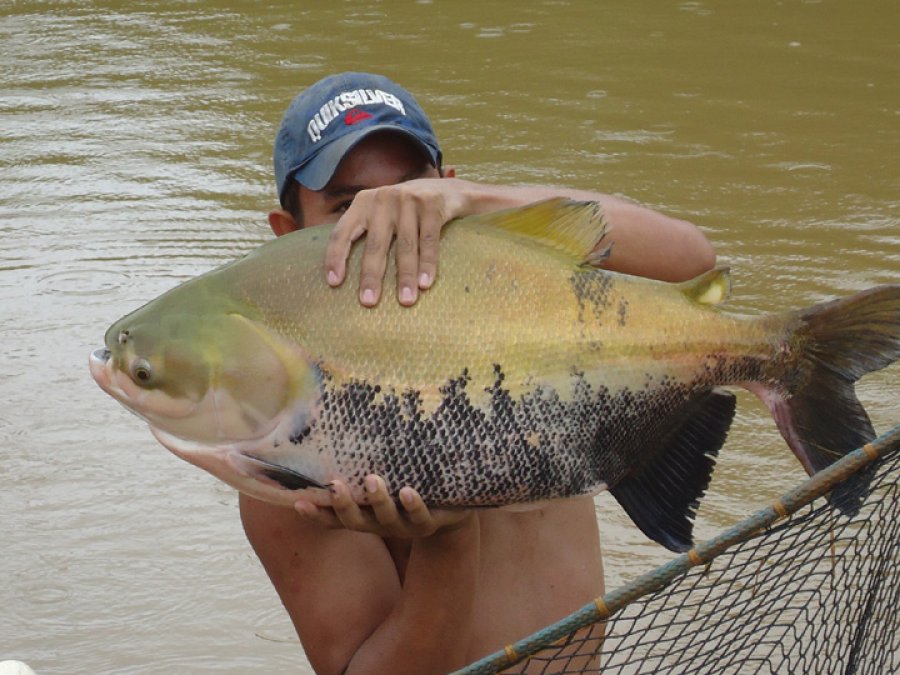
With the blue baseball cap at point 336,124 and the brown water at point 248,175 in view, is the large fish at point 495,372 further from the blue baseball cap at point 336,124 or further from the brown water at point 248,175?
the brown water at point 248,175

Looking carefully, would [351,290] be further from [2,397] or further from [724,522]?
[2,397]

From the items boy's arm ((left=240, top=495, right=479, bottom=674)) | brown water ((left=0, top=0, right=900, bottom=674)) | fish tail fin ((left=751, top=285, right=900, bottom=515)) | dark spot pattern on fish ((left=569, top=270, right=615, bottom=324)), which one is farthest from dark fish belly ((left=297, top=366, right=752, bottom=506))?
brown water ((left=0, top=0, right=900, bottom=674))

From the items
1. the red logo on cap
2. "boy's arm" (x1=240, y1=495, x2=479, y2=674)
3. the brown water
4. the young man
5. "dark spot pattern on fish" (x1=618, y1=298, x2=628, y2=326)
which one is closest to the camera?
"dark spot pattern on fish" (x1=618, y1=298, x2=628, y2=326)

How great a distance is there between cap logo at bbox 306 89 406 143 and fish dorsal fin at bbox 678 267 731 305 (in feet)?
3.17

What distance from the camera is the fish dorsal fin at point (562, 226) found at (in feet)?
7.99

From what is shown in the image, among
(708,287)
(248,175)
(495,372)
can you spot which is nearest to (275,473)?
(495,372)

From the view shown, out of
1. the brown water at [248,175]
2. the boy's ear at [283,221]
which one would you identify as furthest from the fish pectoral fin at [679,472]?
the brown water at [248,175]

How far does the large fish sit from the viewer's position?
230cm

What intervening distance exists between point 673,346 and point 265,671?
240 cm

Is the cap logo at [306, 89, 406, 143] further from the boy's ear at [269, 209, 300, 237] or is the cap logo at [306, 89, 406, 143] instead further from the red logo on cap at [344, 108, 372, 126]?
the boy's ear at [269, 209, 300, 237]

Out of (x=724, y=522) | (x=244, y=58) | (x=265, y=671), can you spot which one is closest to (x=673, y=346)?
(x=265, y=671)

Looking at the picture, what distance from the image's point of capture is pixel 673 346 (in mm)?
2404

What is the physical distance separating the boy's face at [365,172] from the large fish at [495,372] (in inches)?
25.4

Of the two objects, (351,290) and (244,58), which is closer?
(351,290)
